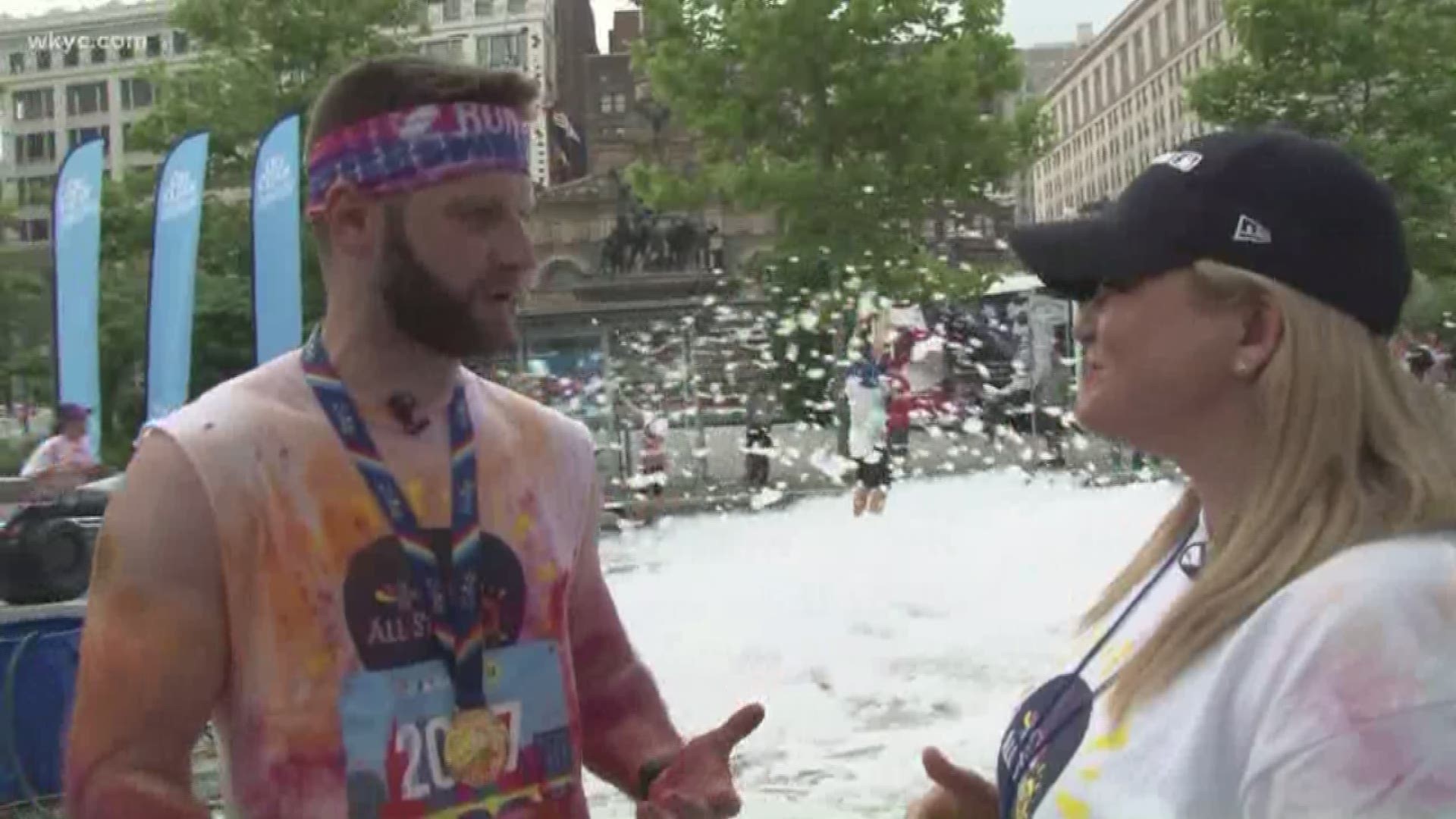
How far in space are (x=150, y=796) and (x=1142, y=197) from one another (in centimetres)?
125

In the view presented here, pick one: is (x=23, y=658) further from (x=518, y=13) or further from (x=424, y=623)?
(x=518, y=13)

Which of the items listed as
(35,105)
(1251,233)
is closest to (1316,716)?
(1251,233)

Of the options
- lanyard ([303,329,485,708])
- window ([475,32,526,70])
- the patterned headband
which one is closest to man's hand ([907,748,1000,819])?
lanyard ([303,329,485,708])

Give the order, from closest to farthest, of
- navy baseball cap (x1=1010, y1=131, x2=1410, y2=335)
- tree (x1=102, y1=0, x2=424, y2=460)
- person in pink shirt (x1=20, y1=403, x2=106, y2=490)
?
navy baseball cap (x1=1010, y1=131, x2=1410, y2=335) < person in pink shirt (x1=20, y1=403, x2=106, y2=490) < tree (x1=102, y1=0, x2=424, y2=460)

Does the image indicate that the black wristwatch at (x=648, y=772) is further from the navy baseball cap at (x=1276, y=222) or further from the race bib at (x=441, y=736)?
the navy baseball cap at (x=1276, y=222)

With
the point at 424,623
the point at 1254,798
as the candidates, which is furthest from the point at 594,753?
the point at 1254,798

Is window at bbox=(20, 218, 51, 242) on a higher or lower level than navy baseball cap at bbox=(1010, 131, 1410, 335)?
lower

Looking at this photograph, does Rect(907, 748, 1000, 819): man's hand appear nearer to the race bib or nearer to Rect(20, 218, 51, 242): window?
the race bib

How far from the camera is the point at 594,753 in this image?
7.60 feet

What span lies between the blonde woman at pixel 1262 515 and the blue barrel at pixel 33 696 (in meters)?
5.54

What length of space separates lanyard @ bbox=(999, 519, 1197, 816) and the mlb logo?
445 mm

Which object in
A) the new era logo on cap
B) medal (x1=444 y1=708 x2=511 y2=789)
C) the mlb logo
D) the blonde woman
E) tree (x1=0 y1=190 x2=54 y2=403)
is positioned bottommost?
tree (x1=0 y1=190 x2=54 y2=403)

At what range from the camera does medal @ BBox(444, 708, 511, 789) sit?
2012 mm

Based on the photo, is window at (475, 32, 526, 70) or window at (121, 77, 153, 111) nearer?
window at (475, 32, 526, 70)
